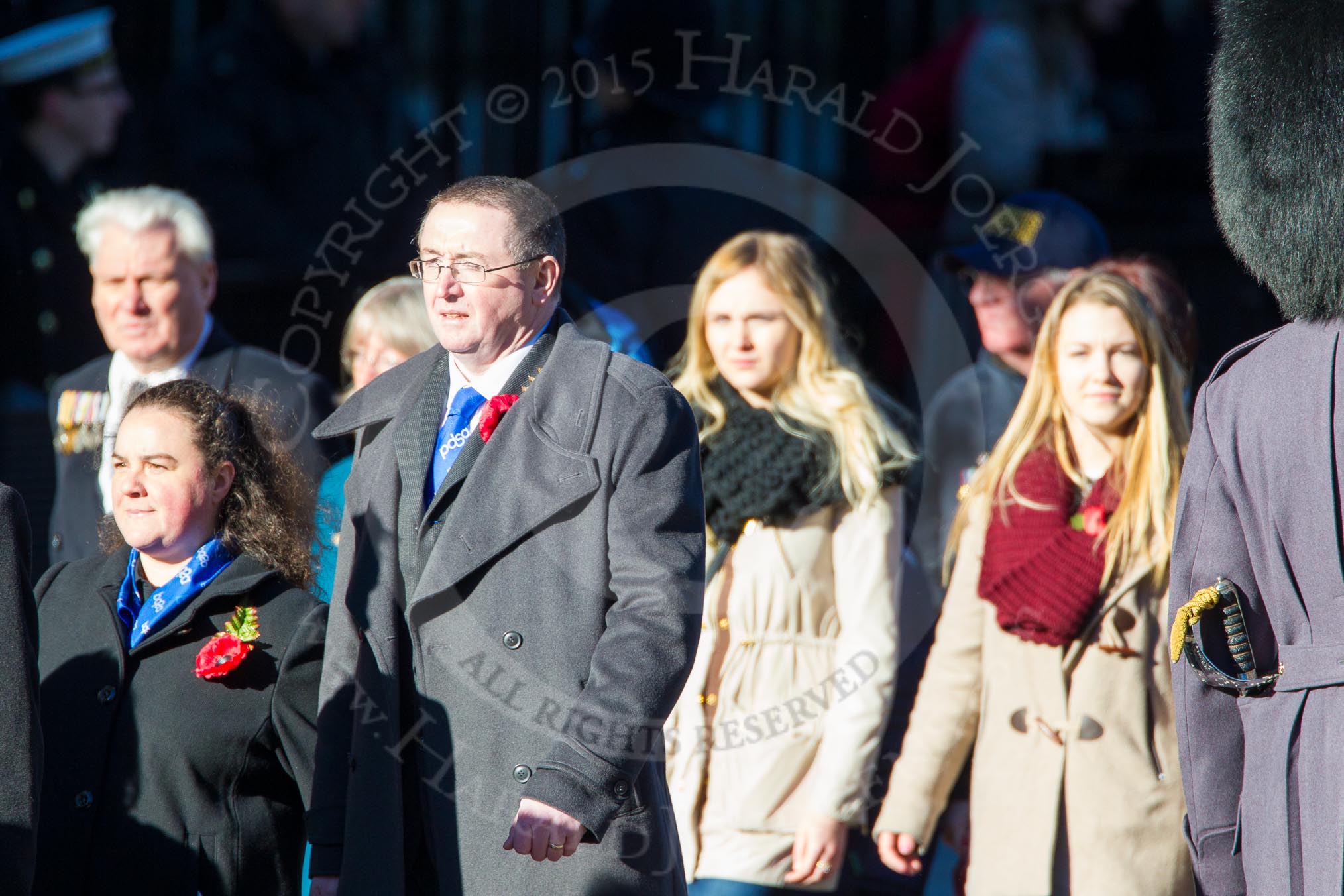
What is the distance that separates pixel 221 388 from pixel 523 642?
1706mm

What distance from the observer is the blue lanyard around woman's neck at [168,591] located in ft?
9.00

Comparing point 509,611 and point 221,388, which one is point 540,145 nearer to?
point 221,388

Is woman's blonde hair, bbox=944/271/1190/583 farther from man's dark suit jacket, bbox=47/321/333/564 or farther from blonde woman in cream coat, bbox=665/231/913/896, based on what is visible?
man's dark suit jacket, bbox=47/321/333/564

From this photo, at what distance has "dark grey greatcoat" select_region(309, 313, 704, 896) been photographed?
7.89ft

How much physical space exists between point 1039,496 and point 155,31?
347 cm

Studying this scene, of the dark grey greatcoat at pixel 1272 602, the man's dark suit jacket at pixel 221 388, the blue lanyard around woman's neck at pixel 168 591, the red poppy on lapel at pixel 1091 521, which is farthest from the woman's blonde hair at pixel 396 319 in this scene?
the dark grey greatcoat at pixel 1272 602

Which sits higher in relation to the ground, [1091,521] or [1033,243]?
[1033,243]

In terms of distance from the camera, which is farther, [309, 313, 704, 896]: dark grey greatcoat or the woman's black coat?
the woman's black coat

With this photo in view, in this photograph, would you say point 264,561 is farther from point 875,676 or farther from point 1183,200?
point 1183,200

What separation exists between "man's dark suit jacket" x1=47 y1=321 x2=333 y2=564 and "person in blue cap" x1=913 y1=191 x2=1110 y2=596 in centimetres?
161

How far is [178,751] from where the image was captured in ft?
8.67

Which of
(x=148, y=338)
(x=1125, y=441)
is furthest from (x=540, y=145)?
(x=1125, y=441)

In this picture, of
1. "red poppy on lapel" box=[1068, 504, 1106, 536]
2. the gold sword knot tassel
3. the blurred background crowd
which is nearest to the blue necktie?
the gold sword knot tassel

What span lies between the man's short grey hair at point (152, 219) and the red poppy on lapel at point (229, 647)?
166cm
